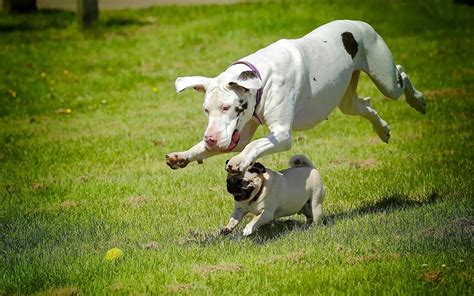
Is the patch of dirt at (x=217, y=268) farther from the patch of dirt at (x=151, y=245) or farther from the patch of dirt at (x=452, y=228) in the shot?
the patch of dirt at (x=452, y=228)

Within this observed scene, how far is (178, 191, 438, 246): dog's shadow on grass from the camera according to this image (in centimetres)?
764

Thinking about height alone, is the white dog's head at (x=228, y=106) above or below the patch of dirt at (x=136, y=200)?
above

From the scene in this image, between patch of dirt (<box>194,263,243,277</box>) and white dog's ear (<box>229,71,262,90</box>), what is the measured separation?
1270 millimetres

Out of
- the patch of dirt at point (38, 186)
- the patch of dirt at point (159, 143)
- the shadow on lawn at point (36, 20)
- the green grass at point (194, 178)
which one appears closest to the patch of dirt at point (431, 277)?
the green grass at point (194, 178)

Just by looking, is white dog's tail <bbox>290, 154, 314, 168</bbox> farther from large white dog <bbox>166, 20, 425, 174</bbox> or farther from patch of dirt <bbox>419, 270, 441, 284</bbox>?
patch of dirt <bbox>419, 270, 441, 284</bbox>

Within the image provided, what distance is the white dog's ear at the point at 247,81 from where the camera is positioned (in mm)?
7129

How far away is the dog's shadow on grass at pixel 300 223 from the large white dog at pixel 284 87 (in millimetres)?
628

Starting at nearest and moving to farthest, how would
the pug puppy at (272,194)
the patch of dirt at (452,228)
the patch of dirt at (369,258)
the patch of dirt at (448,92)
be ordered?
the patch of dirt at (369,258), the patch of dirt at (452,228), the pug puppy at (272,194), the patch of dirt at (448,92)

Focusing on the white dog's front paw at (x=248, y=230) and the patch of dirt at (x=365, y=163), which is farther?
the patch of dirt at (x=365, y=163)

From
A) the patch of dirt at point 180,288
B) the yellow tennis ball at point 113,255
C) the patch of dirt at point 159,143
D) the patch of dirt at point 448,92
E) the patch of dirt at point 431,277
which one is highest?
the patch of dirt at point 431,277

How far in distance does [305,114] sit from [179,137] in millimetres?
4572

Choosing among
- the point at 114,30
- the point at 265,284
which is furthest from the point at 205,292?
the point at 114,30

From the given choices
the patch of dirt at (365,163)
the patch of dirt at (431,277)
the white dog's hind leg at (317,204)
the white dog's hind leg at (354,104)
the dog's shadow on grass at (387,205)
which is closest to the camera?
the patch of dirt at (431,277)

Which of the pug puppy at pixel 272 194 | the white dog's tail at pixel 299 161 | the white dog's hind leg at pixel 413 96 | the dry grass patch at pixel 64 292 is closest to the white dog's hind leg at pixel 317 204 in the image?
the pug puppy at pixel 272 194
